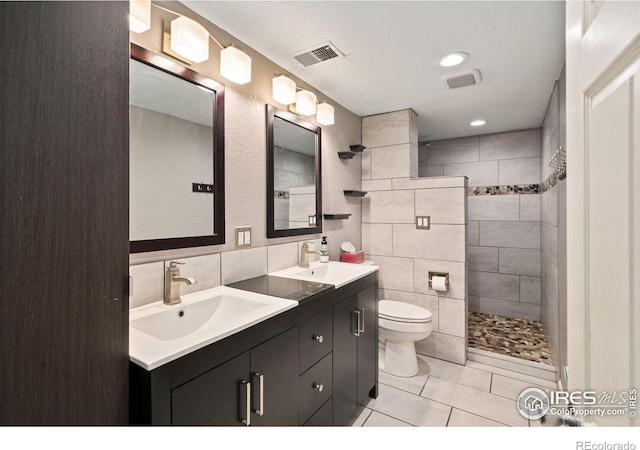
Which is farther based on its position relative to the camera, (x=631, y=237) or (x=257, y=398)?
(x=257, y=398)

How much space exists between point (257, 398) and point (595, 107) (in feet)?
4.28

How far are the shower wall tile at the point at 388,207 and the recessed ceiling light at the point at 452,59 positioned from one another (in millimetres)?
1171

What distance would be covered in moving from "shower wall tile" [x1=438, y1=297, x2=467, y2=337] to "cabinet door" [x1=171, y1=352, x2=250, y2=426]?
2.22m

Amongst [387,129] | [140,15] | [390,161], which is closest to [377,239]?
[390,161]

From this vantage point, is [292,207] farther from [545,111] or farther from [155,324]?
[545,111]

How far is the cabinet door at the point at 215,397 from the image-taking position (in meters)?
0.91

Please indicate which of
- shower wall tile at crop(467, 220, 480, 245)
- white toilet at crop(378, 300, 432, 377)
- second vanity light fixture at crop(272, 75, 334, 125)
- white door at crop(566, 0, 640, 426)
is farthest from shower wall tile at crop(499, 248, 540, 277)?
white door at crop(566, 0, 640, 426)

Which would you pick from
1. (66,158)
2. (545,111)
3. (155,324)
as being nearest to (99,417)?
(155,324)

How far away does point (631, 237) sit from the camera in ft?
1.36

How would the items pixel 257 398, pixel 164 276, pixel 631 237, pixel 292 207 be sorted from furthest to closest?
pixel 292 207 < pixel 164 276 < pixel 257 398 < pixel 631 237

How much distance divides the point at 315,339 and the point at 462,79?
2213mm

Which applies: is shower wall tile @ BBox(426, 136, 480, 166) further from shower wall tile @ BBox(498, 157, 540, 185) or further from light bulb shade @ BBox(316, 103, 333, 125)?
light bulb shade @ BBox(316, 103, 333, 125)

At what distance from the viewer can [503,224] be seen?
3715mm

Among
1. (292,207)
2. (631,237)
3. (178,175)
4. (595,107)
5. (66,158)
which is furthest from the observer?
(292,207)
